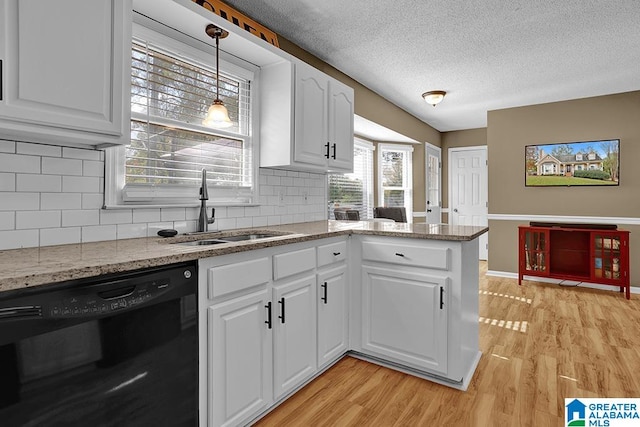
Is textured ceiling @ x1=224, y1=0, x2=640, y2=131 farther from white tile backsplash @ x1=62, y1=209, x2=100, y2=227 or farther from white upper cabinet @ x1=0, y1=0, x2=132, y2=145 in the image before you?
white tile backsplash @ x1=62, y1=209, x2=100, y2=227

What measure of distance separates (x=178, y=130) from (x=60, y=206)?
821 millimetres

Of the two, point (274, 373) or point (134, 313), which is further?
point (274, 373)

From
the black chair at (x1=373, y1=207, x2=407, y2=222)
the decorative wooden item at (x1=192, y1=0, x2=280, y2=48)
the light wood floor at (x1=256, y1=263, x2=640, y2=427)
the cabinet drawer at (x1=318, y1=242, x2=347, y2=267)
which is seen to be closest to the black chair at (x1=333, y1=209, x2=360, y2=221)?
the black chair at (x1=373, y1=207, x2=407, y2=222)

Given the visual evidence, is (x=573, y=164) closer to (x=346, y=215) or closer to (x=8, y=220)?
(x=346, y=215)

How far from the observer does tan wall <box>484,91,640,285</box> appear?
14.6 ft

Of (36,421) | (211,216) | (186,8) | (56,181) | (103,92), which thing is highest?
(186,8)

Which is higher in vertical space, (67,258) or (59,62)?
(59,62)

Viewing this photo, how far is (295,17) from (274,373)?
8.00 ft

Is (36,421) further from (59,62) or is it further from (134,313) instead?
(59,62)

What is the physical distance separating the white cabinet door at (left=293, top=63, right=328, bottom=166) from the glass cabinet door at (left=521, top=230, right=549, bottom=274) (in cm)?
326

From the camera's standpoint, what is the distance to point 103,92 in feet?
4.87

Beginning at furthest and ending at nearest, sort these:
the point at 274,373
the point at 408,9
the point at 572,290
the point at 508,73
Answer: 1. the point at 572,290
2. the point at 508,73
3. the point at 408,9
4. the point at 274,373

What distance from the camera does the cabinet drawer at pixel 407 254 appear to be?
210cm

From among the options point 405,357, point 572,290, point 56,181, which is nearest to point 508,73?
point 572,290
